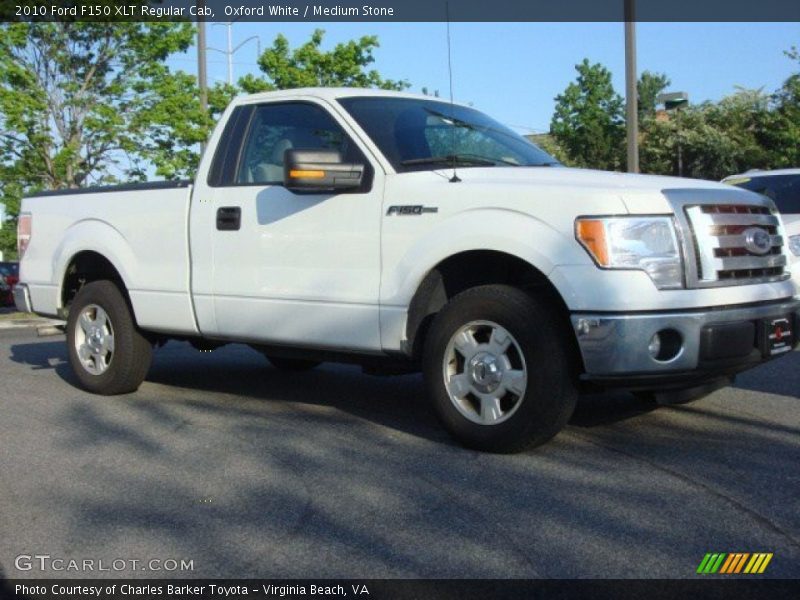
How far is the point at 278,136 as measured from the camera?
6457 millimetres

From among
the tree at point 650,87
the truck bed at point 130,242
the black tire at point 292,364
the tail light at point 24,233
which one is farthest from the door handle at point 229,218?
the tree at point 650,87

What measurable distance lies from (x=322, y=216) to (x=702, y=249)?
2174mm

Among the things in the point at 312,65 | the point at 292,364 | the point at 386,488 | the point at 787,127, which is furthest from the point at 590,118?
the point at 386,488

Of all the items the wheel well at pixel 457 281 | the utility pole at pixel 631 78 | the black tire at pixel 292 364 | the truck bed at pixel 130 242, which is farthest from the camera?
the utility pole at pixel 631 78

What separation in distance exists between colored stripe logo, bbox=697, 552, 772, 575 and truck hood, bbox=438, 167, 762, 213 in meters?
1.77

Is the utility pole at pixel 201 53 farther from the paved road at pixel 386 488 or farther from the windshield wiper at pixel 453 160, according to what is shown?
the windshield wiper at pixel 453 160

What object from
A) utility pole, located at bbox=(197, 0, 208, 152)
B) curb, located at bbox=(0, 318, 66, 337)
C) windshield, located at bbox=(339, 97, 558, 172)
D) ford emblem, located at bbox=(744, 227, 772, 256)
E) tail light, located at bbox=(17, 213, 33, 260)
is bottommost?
curb, located at bbox=(0, 318, 66, 337)

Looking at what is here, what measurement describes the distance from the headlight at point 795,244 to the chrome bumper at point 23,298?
6274 mm

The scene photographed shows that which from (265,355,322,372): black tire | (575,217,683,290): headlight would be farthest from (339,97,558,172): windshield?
(265,355,322,372): black tire

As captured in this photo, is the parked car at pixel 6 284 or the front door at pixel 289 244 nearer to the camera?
the front door at pixel 289 244

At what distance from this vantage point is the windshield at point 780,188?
380 inches

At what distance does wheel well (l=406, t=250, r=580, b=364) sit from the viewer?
528 cm

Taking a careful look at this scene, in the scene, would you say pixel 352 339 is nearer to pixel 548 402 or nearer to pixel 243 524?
pixel 548 402

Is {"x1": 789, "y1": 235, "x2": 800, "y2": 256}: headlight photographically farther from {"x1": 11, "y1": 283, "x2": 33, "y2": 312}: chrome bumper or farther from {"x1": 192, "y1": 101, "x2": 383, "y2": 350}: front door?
{"x1": 11, "y1": 283, "x2": 33, "y2": 312}: chrome bumper
